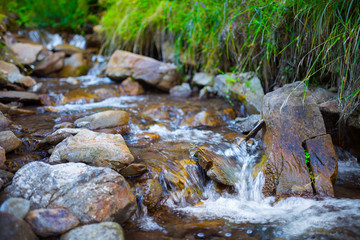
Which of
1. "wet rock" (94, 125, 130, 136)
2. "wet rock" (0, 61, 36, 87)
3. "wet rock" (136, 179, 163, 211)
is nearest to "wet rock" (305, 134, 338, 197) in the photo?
"wet rock" (136, 179, 163, 211)

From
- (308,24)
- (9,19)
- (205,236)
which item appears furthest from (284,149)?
(9,19)

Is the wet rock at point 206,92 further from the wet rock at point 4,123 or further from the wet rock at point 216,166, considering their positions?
the wet rock at point 4,123

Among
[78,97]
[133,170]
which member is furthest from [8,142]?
[78,97]

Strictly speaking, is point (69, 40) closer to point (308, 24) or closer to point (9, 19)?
point (9, 19)

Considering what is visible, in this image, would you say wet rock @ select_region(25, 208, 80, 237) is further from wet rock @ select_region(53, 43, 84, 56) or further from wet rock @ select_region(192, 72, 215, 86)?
wet rock @ select_region(53, 43, 84, 56)

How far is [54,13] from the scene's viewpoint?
29.5 ft

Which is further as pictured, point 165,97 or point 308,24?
point 165,97

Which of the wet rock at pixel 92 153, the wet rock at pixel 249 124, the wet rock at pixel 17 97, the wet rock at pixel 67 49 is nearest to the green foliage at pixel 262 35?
the wet rock at pixel 249 124

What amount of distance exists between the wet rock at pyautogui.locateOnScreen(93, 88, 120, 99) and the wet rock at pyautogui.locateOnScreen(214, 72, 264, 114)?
2313mm

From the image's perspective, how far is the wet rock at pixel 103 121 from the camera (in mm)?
3459

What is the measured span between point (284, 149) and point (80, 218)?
6.31ft

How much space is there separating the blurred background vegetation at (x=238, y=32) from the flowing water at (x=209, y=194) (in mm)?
1000

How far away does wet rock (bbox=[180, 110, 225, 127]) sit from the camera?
4.05m

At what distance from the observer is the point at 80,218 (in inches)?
70.7
